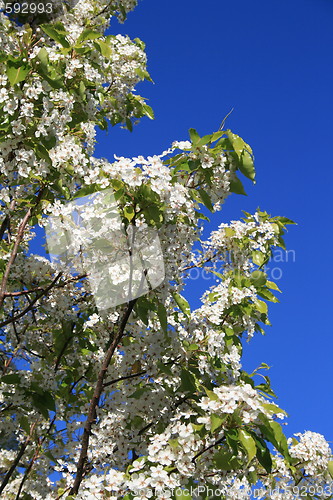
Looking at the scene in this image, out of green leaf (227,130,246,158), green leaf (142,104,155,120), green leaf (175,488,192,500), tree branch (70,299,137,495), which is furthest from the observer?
green leaf (142,104,155,120)

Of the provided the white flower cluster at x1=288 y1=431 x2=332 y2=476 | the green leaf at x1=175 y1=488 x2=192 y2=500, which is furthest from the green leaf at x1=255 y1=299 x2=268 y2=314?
the green leaf at x1=175 y1=488 x2=192 y2=500

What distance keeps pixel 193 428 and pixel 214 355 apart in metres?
0.69

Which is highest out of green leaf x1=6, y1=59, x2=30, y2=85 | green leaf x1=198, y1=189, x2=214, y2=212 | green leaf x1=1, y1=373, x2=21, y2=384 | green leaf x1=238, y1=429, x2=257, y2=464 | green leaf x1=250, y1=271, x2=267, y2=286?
green leaf x1=6, y1=59, x2=30, y2=85

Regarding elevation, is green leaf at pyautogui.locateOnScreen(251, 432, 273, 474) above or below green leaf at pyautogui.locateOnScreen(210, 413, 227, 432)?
below

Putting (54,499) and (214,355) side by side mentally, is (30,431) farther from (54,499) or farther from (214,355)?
(214,355)

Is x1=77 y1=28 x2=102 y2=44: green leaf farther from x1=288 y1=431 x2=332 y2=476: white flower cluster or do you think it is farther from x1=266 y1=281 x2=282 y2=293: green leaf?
x1=288 y1=431 x2=332 y2=476: white flower cluster

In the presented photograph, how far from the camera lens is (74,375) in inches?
189

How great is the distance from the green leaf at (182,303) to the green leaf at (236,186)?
90cm

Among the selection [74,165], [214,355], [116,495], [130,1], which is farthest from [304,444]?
[130,1]

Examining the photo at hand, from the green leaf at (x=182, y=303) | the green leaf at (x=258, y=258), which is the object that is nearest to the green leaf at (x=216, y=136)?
the green leaf at (x=182, y=303)

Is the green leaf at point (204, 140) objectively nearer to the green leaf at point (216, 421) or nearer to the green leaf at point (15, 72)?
the green leaf at point (15, 72)

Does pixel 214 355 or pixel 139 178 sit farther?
pixel 214 355

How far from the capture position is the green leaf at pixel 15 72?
11.8 ft

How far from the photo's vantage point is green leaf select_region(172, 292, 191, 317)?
12.8 ft
